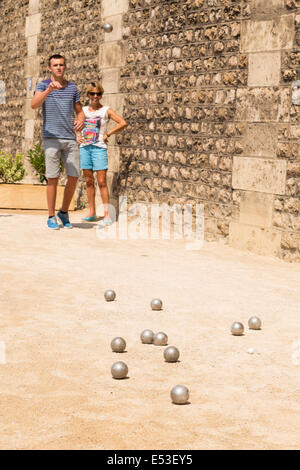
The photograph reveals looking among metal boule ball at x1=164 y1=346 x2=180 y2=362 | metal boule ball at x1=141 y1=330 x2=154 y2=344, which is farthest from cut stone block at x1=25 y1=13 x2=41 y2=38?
metal boule ball at x1=164 y1=346 x2=180 y2=362

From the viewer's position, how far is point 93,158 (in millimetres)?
9766

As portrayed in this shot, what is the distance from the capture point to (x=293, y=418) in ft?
10.3

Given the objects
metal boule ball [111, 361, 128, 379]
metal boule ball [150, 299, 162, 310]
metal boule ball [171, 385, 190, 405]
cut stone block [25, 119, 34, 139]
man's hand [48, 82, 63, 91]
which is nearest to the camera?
metal boule ball [171, 385, 190, 405]

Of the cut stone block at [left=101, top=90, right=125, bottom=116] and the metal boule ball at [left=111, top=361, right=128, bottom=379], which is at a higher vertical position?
the cut stone block at [left=101, top=90, right=125, bottom=116]

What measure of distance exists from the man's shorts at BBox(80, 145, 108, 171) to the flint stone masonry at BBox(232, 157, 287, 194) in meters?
2.43

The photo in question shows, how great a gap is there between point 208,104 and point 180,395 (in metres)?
5.58

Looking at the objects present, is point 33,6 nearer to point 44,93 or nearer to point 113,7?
point 113,7

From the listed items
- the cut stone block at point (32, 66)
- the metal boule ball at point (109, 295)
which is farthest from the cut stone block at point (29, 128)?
the metal boule ball at point (109, 295)

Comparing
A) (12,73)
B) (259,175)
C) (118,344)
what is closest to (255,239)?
(259,175)

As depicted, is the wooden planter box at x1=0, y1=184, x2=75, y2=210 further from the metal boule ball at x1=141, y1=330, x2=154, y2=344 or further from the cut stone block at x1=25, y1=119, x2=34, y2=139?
the metal boule ball at x1=141, y1=330, x2=154, y2=344

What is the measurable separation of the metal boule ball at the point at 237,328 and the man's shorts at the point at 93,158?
5474 millimetres

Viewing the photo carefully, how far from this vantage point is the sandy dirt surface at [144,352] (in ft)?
9.73

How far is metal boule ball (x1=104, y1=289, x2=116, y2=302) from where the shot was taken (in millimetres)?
5289
